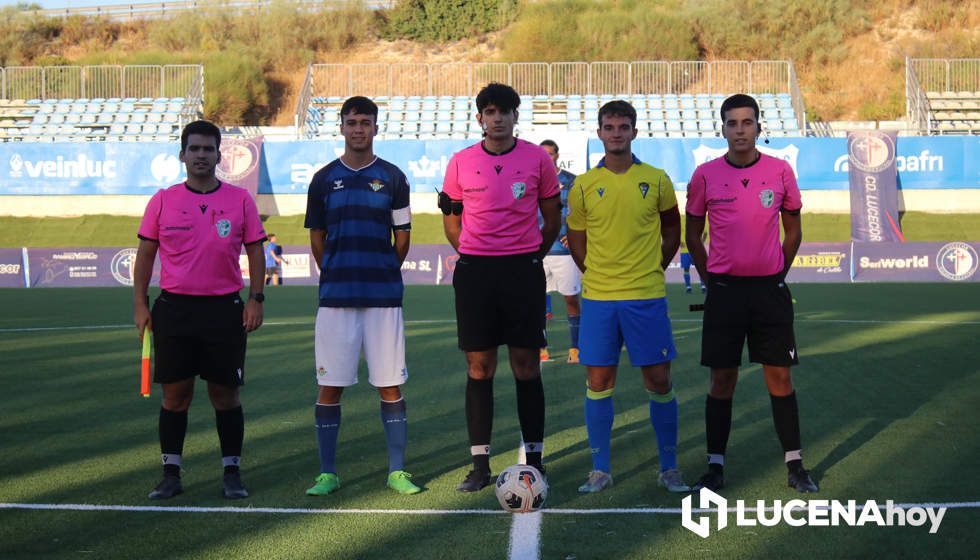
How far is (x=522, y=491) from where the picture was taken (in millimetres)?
5246

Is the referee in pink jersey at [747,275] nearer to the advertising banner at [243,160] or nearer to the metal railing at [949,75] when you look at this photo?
the advertising banner at [243,160]

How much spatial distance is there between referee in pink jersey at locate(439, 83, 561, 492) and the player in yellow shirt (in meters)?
0.26

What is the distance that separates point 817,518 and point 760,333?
109 cm

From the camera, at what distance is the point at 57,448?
22.9ft

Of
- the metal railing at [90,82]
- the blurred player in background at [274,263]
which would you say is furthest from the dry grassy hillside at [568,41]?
the blurred player in background at [274,263]

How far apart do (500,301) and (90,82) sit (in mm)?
38788

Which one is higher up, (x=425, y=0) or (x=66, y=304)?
(x=425, y=0)

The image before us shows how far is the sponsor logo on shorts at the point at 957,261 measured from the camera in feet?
84.5

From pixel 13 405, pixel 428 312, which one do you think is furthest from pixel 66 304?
pixel 13 405

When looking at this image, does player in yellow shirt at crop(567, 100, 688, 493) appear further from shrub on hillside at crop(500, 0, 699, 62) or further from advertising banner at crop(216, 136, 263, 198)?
shrub on hillside at crop(500, 0, 699, 62)

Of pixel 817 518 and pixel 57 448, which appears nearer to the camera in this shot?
pixel 817 518

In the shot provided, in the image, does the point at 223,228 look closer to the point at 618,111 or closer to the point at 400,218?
the point at 400,218

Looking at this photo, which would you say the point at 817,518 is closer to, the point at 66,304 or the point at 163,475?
the point at 163,475

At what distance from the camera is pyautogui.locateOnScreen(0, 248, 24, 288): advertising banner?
1066 inches
